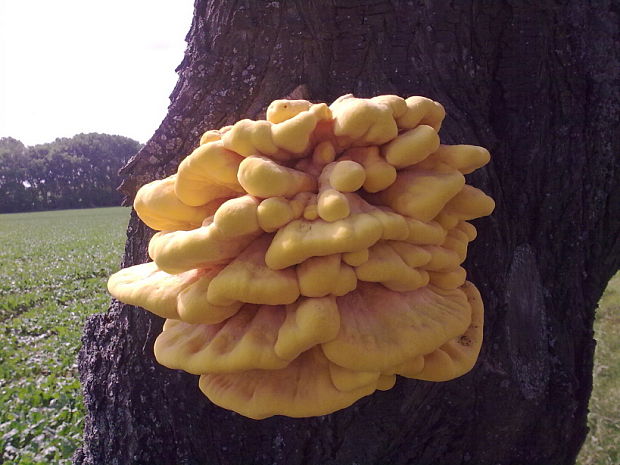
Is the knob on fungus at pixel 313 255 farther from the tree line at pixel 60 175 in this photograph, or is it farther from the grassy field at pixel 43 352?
the tree line at pixel 60 175

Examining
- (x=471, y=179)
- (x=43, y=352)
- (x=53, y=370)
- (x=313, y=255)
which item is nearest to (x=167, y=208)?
(x=313, y=255)

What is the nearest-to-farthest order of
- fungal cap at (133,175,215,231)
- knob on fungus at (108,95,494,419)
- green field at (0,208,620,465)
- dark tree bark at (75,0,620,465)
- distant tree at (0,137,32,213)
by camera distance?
1. knob on fungus at (108,95,494,419)
2. fungal cap at (133,175,215,231)
3. dark tree bark at (75,0,620,465)
4. green field at (0,208,620,465)
5. distant tree at (0,137,32,213)

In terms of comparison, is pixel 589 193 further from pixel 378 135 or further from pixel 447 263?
pixel 378 135

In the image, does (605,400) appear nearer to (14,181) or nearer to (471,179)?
(471,179)

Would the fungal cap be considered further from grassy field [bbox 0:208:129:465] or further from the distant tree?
the distant tree

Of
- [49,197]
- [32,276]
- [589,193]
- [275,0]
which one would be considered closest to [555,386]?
[589,193]

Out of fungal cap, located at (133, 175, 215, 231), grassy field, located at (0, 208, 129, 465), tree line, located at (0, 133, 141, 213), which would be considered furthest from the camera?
tree line, located at (0, 133, 141, 213)

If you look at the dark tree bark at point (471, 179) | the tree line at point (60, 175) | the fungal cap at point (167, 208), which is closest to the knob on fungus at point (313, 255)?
the fungal cap at point (167, 208)

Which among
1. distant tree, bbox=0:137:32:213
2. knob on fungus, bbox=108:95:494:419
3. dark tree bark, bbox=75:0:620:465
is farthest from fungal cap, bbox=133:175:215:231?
distant tree, bbox=0:137:32:213
